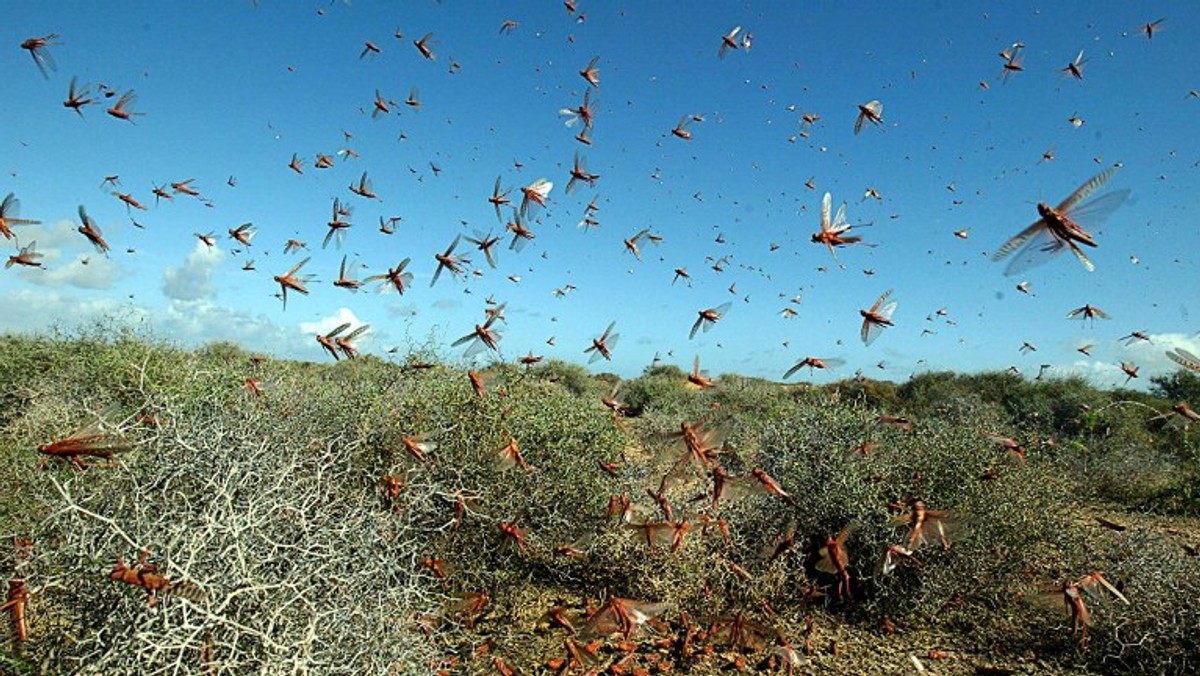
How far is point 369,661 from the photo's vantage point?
3.43 m

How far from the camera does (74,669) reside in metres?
2.96

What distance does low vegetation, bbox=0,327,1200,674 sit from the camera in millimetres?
3316

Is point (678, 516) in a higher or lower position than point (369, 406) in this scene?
higher

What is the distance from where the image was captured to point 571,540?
6246 millimetres

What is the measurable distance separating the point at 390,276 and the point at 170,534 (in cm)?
322

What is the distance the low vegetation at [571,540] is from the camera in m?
3.32

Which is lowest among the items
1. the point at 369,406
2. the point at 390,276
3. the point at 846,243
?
the point at 369,406

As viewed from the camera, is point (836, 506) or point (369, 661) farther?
point (836, 506)

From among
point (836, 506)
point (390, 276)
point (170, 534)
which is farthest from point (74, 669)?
point (836, 506)

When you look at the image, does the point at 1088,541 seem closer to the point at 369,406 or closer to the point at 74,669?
the point at 369,406

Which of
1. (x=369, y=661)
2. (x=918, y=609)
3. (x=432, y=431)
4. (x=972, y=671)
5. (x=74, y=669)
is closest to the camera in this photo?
(x=74, y=669)

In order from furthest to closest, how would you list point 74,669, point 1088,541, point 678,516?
point 1088,541
point 678,516
point 74,669

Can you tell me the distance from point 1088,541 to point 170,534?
9.16 m

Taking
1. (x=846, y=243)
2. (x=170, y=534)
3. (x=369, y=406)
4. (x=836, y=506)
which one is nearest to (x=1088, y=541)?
(x=836, y=506)
